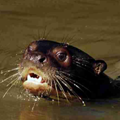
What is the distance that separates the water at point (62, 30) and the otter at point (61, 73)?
0.15 m

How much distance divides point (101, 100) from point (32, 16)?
3445 mm

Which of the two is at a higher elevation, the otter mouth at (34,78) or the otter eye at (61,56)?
the otter eye at (61,56)

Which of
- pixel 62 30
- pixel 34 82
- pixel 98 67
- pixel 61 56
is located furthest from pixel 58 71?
pixel 62 30

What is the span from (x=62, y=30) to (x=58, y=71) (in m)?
3.28

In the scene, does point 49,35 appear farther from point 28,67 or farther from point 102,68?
point 28,67

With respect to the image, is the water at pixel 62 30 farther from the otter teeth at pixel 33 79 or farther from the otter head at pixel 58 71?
the otter teeth at pixel 33 79

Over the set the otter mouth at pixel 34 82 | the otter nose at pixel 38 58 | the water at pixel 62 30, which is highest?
the water at pixel 62 30

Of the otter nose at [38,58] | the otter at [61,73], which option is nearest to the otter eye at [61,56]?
the otter at [61,73]

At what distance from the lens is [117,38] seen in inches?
319

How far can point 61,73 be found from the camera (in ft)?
16.8

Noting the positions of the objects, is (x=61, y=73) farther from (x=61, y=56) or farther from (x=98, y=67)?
(x=98, y=67)

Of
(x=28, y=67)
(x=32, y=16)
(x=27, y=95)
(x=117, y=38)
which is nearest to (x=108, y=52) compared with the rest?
(x=117, y=38)

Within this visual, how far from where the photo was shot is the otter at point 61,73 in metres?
4.91

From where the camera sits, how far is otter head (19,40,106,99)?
491cm
